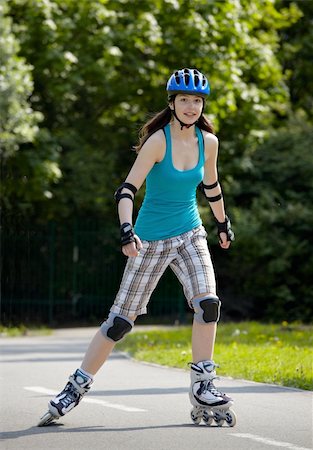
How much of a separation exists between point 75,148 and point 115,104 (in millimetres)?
1609

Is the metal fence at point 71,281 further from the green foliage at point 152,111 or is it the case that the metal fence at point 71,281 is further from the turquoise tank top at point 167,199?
the turquoise tank top at point 167,199

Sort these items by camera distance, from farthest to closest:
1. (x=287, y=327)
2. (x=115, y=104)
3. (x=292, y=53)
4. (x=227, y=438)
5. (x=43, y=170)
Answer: (x=292, y=53) → (x=115, y=104) → (x=43, y=170) → (x=287, y=327) → (x=227, y=438)

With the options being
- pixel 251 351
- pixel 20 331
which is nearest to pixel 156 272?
pixel 251 351

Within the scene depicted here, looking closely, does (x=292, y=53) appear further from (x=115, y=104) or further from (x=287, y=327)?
(x=287, y=327)

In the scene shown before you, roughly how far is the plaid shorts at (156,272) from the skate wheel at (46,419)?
2.23 feet

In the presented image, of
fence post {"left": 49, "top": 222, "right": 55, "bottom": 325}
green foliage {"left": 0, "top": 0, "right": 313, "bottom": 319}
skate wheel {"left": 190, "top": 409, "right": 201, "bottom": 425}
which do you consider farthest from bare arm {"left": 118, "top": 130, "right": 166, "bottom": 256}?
fence post {"left": 49, "top": 222, "right": 55, "bottom": 325}

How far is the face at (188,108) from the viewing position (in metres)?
6.73

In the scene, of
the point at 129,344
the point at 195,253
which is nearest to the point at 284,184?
the point at 129,344

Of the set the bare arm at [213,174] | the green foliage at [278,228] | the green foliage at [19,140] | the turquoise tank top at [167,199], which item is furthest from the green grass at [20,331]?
the turquoise tank top at [167,199]

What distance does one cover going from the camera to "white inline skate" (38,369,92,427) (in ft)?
21.4

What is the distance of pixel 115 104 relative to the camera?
23.9m

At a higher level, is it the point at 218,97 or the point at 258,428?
the point at 218,97

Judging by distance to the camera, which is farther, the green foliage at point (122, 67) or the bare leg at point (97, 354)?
the green foliage at point (122, 67)

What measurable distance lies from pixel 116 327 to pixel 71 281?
1572 cm
